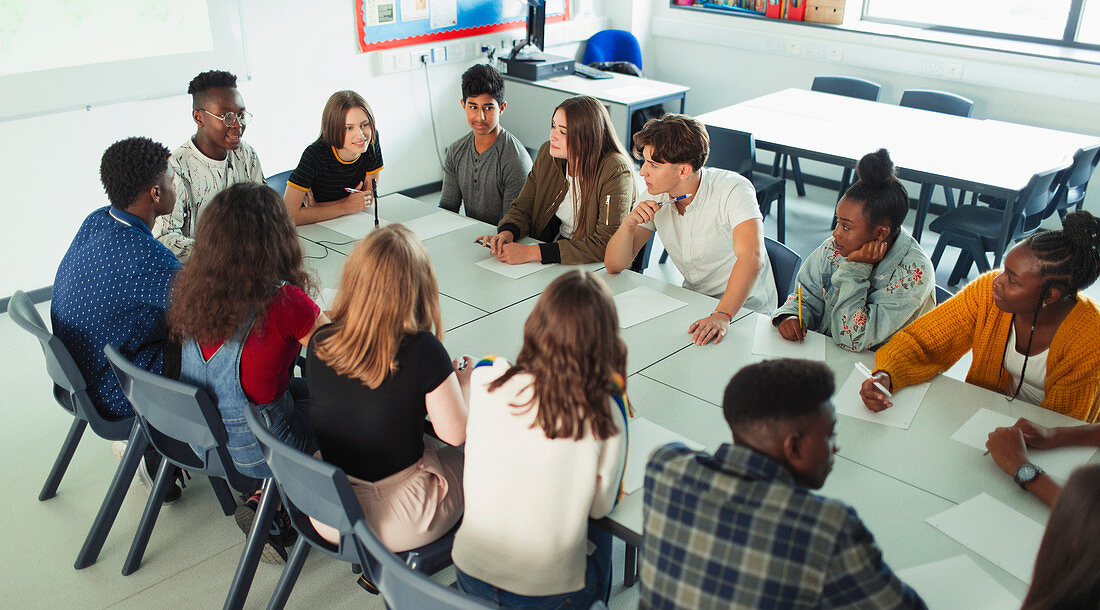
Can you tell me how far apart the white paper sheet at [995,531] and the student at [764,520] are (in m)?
0.32

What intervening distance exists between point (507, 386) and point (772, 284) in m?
1.49

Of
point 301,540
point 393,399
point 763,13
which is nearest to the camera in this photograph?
point 393,399

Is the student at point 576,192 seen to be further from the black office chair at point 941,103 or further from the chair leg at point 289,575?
→ the black office chair at point 941,103

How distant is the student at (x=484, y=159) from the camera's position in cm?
322

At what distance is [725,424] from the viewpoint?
6.12 feet

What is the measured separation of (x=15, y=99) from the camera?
3.63 metres

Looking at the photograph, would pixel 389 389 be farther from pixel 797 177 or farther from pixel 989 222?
pixel 797 177

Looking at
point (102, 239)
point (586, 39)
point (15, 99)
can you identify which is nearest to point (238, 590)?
point (102, 239)

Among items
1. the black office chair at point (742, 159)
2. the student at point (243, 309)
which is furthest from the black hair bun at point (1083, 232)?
the black office chair at point (742, 159)

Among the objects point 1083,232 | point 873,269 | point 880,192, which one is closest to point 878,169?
point 880,192

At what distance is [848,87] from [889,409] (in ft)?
12.3

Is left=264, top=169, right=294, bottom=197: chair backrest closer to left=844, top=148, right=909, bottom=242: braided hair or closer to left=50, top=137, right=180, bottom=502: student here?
left=50, top=137, right=180, bottom=502: student

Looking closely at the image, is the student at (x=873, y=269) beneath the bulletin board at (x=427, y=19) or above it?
beneath

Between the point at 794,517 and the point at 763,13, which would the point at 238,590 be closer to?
the point at 794,517
